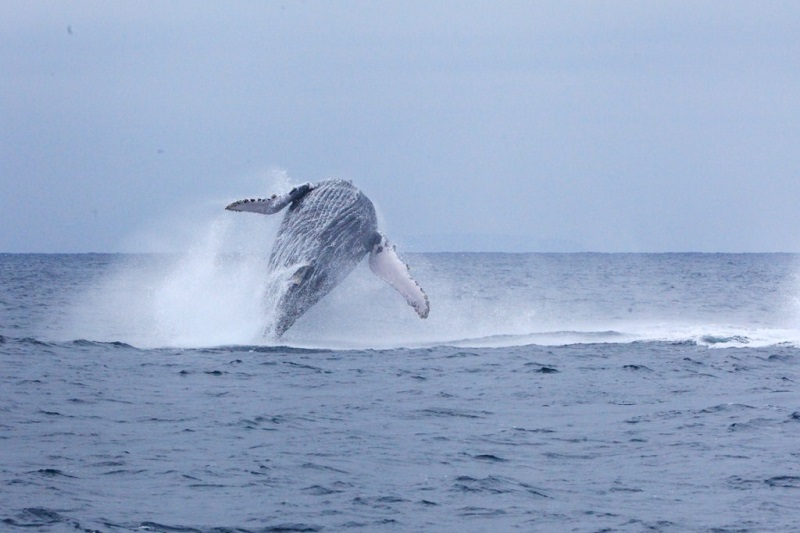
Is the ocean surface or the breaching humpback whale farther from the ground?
the breaching humpback whale

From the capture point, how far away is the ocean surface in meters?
8.62

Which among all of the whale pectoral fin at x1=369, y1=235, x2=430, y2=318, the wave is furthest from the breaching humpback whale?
the wave

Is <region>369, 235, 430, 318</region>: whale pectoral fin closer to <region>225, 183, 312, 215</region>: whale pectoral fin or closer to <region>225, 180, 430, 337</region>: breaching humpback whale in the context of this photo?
<region>225, 180, 430, 337</region>: breaching humpback whale

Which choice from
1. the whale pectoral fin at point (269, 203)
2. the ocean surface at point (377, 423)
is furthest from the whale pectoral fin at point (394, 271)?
the whale pectoral fin at point (269, 203)

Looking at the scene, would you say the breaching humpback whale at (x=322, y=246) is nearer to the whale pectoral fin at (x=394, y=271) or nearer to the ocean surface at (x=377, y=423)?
the whale pectoral fin at (x=394, y=271)

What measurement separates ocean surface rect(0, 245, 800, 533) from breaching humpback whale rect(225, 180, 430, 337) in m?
0.91

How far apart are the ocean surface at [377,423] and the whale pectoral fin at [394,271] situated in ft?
3.43

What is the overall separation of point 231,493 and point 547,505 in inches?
99.2

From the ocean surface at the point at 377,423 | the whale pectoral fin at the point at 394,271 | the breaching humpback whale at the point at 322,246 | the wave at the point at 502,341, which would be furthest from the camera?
the wave at the point at 502,341

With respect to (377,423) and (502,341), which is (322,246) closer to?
(502,341)

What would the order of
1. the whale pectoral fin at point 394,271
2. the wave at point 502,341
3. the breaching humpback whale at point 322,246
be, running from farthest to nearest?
the wave at point 502,341
the whale pectoral fin at point 394,271
the breaching humpback whale at point 322,246

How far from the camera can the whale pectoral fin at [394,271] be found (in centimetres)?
1649

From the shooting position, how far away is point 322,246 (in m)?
16.4

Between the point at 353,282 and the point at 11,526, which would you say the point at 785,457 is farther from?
the point at 353,282
